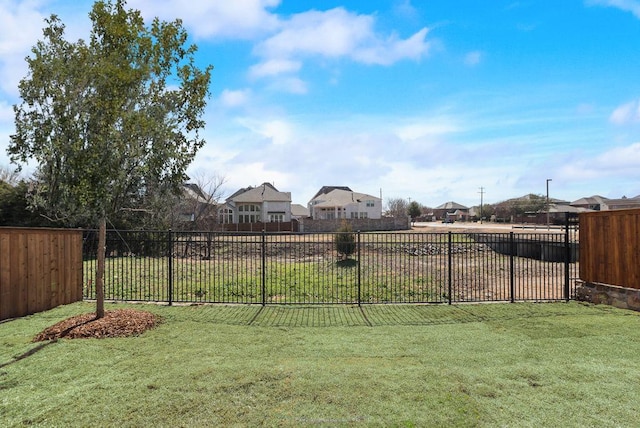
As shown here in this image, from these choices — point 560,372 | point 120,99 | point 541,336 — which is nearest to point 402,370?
point 560,372

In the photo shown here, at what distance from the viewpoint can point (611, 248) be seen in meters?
7.80

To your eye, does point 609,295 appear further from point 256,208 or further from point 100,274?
point 256,208

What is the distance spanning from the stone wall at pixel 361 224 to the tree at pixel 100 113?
33.0m

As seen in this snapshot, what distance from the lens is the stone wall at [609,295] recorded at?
7297 millimetres

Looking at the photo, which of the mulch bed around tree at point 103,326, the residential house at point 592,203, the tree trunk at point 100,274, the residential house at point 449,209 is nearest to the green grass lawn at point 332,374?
the mulch bed around tree at point 103,326

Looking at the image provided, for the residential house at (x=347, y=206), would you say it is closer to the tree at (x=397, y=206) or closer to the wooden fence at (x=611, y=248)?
the tree at (x=397, y=206)

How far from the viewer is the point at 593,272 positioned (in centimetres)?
818

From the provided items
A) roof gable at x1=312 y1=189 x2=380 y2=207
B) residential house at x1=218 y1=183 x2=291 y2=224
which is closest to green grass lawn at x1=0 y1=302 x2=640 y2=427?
residential house at x1=218 y1=183 x2=291 y2=224

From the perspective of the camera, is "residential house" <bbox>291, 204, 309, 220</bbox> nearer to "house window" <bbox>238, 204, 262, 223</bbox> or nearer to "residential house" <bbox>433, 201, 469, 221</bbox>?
"house window" <bbox>238, 204, 262, 223</bbox>

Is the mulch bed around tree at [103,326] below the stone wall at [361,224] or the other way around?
below

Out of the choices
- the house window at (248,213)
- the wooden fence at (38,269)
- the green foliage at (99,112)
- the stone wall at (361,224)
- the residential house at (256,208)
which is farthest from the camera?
the house window at (248,213)

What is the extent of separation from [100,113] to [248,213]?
142ft

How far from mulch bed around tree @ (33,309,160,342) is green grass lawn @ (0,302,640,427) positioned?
216mm

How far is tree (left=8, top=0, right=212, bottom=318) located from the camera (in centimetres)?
526
